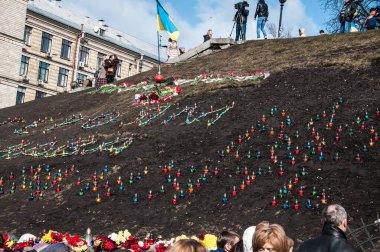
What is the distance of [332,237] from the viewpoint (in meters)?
5.67

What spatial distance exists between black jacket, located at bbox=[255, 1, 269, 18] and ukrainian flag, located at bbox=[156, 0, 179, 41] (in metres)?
5.95

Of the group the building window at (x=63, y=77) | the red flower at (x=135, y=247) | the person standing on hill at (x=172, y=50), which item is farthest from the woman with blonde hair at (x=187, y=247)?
the building window at (x=63, y=77)

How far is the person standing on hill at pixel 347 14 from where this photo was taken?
79.6 ft

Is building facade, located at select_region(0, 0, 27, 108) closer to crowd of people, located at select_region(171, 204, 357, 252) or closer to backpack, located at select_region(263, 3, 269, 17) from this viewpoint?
backpack, located at select_region(263, 3, 269, 17)

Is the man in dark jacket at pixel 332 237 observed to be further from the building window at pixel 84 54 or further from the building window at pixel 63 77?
the building window at pixel 84 54

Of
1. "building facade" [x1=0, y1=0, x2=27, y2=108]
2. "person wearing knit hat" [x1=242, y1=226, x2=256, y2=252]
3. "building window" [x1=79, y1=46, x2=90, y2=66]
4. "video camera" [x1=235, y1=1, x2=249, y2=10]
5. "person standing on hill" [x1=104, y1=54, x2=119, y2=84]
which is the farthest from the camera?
"building window" [x1=79, y1=46, x2=90, y2=66]

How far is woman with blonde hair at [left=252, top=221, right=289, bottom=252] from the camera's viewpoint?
17.7 feet

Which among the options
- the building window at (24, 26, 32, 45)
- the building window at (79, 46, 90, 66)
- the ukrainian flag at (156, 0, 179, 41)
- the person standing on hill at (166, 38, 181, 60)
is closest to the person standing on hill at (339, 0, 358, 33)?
the ukrainian flag at (156, 0, 179, 41)

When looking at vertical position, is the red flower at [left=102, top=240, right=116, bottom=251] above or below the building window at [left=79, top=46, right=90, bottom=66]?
below

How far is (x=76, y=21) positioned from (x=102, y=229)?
167 ft

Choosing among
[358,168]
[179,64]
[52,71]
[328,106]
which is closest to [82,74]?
[52,71]

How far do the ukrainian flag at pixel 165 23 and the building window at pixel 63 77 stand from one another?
3690cm

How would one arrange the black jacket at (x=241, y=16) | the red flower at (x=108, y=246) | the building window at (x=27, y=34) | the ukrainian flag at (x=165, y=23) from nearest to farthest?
the red flower at (x=108, y=246) → the ukrainian flag at (x=165, y=23) → the black jacket at (x=241, y=16) → the building window at (x=27, y=34)

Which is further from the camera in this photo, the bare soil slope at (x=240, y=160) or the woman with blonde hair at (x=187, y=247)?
the bare soil slope at (x=240, y=160)
